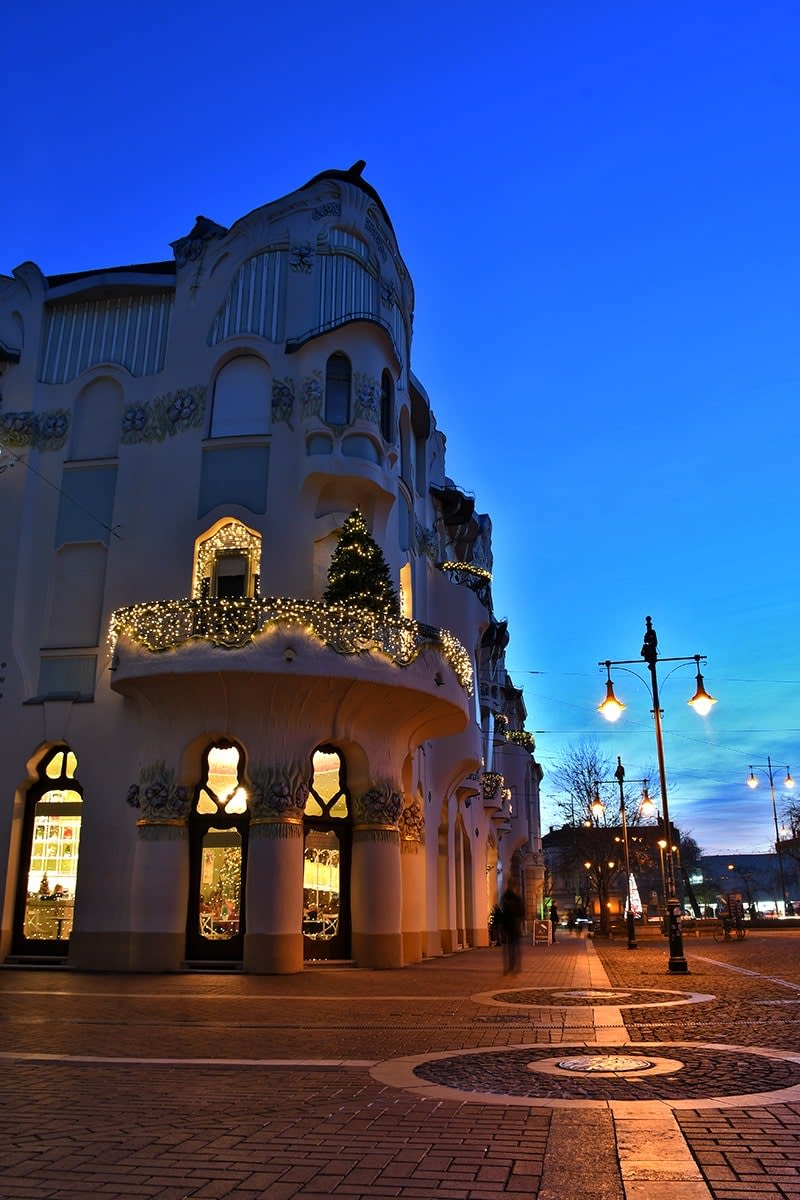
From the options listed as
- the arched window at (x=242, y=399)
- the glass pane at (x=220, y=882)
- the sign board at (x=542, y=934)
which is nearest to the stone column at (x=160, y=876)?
the glass pane at (x=220, y=882)

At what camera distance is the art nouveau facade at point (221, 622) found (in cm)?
2450

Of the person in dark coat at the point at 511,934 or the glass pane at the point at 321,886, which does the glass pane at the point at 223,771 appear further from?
the person in dark coat at the point at 511,934

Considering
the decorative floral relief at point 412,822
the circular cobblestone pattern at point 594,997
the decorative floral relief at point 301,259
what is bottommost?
the circular cobblestone pattern at point 594,997

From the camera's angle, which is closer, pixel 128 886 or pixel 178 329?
pixel 128 886

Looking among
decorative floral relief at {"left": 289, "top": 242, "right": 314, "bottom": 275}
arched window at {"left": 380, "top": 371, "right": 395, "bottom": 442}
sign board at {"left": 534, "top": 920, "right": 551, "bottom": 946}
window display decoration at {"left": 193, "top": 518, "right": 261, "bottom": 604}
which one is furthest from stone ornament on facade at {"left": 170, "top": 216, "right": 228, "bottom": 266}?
sign board at {"left": 534, "top": 920, "right": 551, "bottom": 946}

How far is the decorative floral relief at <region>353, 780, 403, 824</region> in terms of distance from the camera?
25797 millimetres

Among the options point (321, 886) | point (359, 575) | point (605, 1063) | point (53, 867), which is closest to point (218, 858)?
point (321, 886)

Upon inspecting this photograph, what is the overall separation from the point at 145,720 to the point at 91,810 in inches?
112

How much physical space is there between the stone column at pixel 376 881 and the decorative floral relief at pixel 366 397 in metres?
10.2

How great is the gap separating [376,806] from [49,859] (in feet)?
30.3

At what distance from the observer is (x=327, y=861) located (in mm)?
26203

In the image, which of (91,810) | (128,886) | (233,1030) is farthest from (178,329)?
(233,1030)

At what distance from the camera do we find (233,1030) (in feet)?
40.1

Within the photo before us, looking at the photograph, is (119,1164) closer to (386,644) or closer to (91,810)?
(386,644)
